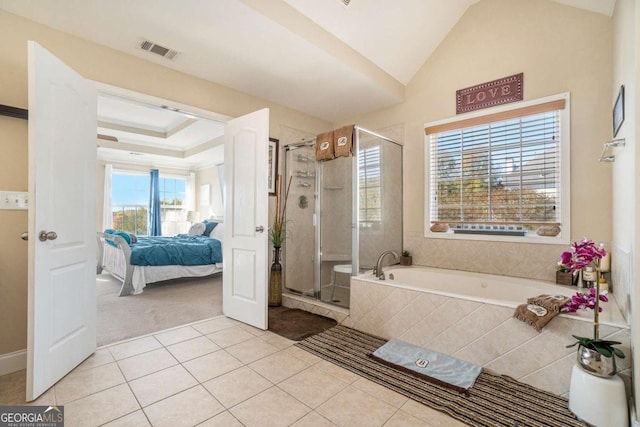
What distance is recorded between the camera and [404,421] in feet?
5.20

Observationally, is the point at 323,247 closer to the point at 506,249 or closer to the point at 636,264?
the point at 506,249

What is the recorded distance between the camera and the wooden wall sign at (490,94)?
2871mm

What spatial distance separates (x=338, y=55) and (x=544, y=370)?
2911 mm

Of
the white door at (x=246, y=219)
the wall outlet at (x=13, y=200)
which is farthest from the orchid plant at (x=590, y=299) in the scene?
the wall outlet at (x=13, y=200)

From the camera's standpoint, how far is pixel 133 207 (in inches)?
299

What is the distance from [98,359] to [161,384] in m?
0.73

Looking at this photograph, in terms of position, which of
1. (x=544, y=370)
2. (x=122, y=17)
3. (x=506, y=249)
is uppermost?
(x=122, y=17)

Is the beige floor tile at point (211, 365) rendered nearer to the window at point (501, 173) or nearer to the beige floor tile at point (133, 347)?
the beige floor tile at point (133, 347)

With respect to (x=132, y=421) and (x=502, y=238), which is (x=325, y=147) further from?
(x=132, y=421)

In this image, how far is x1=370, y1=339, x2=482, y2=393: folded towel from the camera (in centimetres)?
195

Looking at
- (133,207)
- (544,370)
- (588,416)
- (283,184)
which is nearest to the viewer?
(588,416)

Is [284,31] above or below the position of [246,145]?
above

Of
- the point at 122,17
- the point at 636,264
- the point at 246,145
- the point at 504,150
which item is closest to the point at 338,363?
the point at 636,264

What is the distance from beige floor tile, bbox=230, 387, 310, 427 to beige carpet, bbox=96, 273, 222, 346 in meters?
1.62
